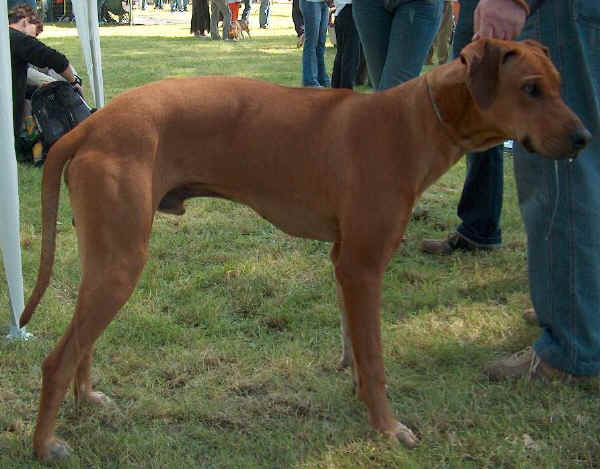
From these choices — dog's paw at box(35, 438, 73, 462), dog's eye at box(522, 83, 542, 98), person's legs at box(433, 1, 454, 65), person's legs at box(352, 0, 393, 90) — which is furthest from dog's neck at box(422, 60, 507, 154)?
person's legs at box(433, 1, 454, 65)

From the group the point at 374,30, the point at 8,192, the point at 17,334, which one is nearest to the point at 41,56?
the point at 374,30

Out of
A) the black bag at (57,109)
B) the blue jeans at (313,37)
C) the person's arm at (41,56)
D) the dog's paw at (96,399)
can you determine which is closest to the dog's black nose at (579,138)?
the dog's paw at (96,399)

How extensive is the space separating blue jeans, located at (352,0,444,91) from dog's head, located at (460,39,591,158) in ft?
5.41

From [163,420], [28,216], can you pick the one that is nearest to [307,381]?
[163,420]

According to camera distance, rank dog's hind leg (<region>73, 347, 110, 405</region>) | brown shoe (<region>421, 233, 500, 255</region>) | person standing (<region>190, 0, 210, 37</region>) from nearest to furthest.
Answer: dog's hind leg (<region>73, 347, 110, 405</region>) < brown shoe (<region>421, 233, 500, 255</region>) < person standing (<region>190, 0, 210, 37</region>)

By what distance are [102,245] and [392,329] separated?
67.6 inches

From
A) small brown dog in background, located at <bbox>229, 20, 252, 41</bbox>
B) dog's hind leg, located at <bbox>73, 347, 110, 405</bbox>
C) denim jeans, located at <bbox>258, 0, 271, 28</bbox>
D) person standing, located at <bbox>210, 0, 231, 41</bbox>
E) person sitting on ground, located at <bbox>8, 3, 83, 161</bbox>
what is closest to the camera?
dog's hind leg, located at <bbox>73, 347, 110, 405</bbox>

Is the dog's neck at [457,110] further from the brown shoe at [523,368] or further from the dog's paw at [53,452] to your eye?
the dog's paw at [53,452]

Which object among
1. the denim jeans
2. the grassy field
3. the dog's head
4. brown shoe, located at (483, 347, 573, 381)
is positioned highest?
the dog's head

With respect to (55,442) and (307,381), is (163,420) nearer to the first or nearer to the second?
(55,442)

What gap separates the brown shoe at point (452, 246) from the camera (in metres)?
4.68

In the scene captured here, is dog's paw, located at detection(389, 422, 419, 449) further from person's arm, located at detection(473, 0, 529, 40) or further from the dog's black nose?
person's arm, located at detection(473, 0, 529, 40)

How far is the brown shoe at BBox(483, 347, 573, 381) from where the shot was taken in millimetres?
3137

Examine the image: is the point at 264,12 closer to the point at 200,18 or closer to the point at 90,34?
the point at 200,18
